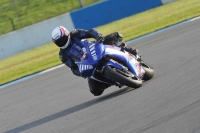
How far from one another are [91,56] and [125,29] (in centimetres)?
1180

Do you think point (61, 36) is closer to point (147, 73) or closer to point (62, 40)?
point (62, 40)

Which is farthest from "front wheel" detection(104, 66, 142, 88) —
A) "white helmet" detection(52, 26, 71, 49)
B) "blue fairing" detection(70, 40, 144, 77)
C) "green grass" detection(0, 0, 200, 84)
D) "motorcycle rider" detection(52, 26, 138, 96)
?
"green grass" detection(0, 0, 200, 84)

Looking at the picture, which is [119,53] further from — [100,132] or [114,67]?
[100,132]

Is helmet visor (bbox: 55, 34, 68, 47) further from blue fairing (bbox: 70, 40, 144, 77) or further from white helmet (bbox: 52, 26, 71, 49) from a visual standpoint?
blue fairing (bbox: 70, 40, 144, 77)

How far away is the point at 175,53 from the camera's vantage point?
37.2 feet

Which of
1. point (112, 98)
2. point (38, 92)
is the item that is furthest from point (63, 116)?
point (38, 92)

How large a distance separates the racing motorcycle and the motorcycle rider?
0.35ft

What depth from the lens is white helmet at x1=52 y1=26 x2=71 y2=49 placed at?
27.5 ft

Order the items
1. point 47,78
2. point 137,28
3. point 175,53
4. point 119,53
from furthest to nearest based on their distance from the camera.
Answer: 1. point 137,28
2. point 47,78
3. point 175,53
4. point 119,53

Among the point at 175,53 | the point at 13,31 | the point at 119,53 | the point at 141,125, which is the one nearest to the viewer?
the point at 141,125

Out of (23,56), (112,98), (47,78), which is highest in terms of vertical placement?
(112,98)

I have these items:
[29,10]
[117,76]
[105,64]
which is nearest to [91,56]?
[105,64]

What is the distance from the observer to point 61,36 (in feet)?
27.5

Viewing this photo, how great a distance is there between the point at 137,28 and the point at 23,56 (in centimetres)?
451
